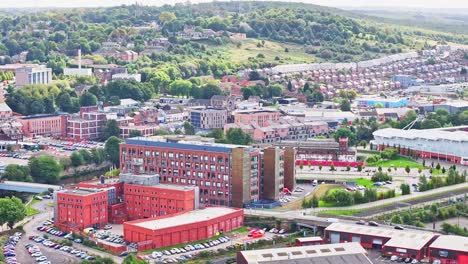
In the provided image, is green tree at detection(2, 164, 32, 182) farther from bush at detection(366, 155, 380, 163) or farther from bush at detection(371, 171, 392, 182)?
bush at detection(366, 155, 380, 163)

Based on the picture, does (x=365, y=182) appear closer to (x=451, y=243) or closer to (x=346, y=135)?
(x=346, y=135)

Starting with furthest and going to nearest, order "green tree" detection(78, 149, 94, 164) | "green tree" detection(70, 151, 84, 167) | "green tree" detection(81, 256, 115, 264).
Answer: "green tree" detection(78, 149, 94, 164), "green tree" detection(70, 151, 84, 167), "green tree" detection(81, 256, 115, 264)

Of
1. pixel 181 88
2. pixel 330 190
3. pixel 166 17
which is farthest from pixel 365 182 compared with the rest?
pixel 166 17

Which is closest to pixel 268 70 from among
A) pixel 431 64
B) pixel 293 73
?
pixel 293 73

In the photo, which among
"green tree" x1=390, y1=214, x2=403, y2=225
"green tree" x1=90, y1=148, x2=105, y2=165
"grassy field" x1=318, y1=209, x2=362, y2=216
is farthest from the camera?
"green tree" x1=90, y1=148, x2=105, y2=165

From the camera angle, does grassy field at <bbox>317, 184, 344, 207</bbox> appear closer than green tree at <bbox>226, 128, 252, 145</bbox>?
Yes

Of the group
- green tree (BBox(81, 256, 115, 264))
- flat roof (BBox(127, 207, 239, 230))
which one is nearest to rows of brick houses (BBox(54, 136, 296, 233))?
flat roof (BBox(127, 207, 239, 230))

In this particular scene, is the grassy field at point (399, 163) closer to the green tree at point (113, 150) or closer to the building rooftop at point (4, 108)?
the green tree at point (113, 150)

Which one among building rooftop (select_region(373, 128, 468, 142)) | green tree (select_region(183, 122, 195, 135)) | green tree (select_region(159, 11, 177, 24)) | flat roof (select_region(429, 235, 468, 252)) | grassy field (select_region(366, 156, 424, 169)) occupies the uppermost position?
green tree (select_region(159, 11, 177, 24))
